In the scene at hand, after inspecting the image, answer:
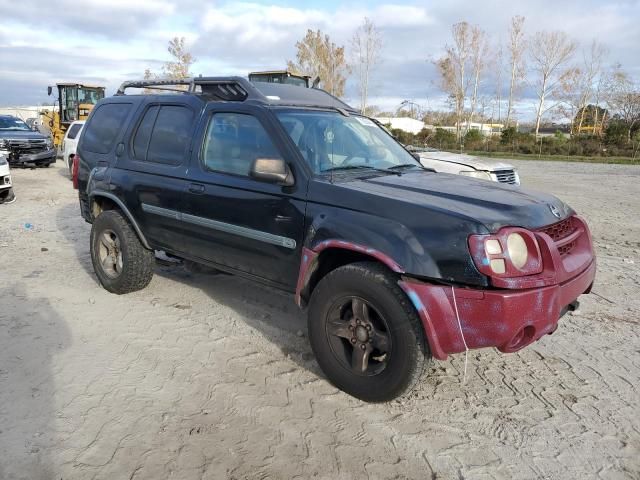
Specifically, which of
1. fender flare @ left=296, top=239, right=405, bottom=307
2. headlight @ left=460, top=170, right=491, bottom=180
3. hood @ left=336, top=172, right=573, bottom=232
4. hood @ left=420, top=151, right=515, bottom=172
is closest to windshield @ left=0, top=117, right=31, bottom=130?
hood @ left=420, top=151, right=515, bottom=172

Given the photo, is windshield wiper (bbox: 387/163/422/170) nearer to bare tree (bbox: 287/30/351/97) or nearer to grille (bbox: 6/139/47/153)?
grille (bbox: 6/139/47/153)

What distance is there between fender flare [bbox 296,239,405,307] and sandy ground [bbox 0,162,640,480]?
707 millimetres

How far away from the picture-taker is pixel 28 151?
16906 mm

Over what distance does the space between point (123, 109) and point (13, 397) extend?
3.00 m

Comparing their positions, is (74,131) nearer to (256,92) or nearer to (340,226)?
(256,92)

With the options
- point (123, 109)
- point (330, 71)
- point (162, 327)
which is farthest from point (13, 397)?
point (330, 71)

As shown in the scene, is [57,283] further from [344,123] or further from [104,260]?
[344,123]

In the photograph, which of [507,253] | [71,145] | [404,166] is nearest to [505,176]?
[404,166]

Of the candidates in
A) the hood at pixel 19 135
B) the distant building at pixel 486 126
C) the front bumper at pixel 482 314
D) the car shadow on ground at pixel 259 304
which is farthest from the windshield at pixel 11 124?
the distant building at pixel 486 126

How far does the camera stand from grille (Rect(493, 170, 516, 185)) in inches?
352

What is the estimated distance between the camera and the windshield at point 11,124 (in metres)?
18.0

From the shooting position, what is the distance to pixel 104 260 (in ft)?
17.9

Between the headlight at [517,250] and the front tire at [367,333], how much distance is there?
641 mm

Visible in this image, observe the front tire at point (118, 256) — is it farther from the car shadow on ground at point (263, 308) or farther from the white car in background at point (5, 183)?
the white car in background at point (5, 183)
